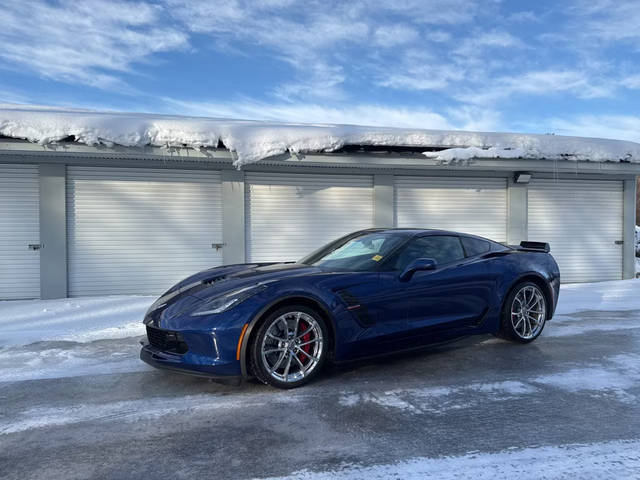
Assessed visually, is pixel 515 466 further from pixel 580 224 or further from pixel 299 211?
pixel 580 224

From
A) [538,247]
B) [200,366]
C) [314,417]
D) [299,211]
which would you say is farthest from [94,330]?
[538,247]

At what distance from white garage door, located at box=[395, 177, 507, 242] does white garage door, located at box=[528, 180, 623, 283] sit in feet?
2.64

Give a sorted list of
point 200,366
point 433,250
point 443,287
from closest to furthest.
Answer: point 200,366
point 443,287
point 433,250

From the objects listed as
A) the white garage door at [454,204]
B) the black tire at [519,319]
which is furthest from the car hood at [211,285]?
the white garage door at [454,204]

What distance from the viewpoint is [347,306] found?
4496 mm

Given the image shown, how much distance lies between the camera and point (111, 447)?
322 cm

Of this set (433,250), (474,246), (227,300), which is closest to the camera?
(227,300)

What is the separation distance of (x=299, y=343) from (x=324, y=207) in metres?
6.85

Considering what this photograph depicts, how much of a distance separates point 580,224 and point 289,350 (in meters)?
10.2

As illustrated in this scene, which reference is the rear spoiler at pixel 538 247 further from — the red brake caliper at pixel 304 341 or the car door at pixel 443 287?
the red brake caliper at pixel 304 341

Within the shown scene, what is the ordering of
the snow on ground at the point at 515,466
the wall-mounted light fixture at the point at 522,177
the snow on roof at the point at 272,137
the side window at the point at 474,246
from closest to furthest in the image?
the snow on ground at the point at 515,466 → the side window at the point at 474,246 → the snow on roof at the point at 272,137 → the wall-mounted light fixture at the point at 522,177

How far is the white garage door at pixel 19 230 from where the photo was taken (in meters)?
9.57

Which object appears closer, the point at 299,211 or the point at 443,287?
the point at 443,287

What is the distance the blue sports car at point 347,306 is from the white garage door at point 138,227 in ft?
17.0
